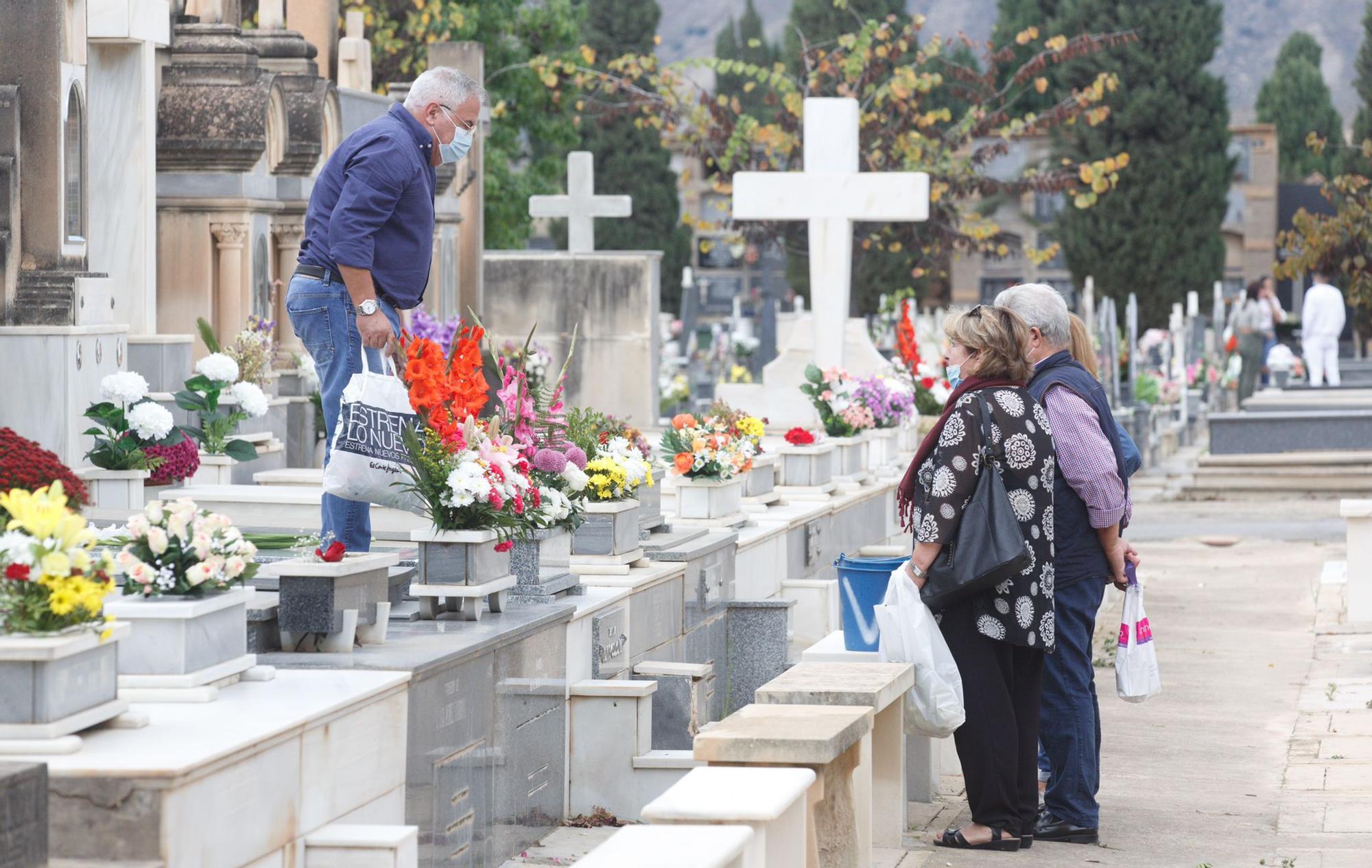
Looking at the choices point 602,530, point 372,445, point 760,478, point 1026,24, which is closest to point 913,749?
point 602,530

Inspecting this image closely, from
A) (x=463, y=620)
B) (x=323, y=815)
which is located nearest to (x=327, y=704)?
(x=323, y=815)

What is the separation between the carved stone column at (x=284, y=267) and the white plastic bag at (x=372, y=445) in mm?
7089

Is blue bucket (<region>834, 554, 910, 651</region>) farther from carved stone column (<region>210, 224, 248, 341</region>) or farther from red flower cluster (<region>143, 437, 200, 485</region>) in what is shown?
carved stone column (<region>210, 224, 248, 341</region>)

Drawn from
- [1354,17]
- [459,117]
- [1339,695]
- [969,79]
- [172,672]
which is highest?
[1354,17]

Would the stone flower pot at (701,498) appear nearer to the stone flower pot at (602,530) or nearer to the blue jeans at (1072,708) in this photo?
the stone flower pot at (602,530)

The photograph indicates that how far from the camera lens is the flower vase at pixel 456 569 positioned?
566cm

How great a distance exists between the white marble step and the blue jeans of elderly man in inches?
108

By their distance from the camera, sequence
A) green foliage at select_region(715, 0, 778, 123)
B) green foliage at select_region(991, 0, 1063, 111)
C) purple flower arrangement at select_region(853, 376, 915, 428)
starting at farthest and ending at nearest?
green foliage at select_region(715, 0, 778, 123)
green foliage at select_region(991, 0, 1063, 111)
purple flower arrangement at select_region(853, 376, 915, 428)

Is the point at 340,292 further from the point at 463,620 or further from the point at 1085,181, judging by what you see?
the point at 1085,181

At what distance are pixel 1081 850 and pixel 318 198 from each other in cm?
304

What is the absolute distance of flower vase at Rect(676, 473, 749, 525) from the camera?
9.05 metres

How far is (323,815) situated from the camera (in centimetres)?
448

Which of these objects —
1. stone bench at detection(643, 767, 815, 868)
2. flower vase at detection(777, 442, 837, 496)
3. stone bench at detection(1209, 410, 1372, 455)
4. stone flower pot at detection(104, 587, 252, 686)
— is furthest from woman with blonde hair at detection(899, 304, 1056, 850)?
stone bench at detection(1209, 410, 1372, 455)

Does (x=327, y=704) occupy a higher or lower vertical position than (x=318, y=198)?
lower
